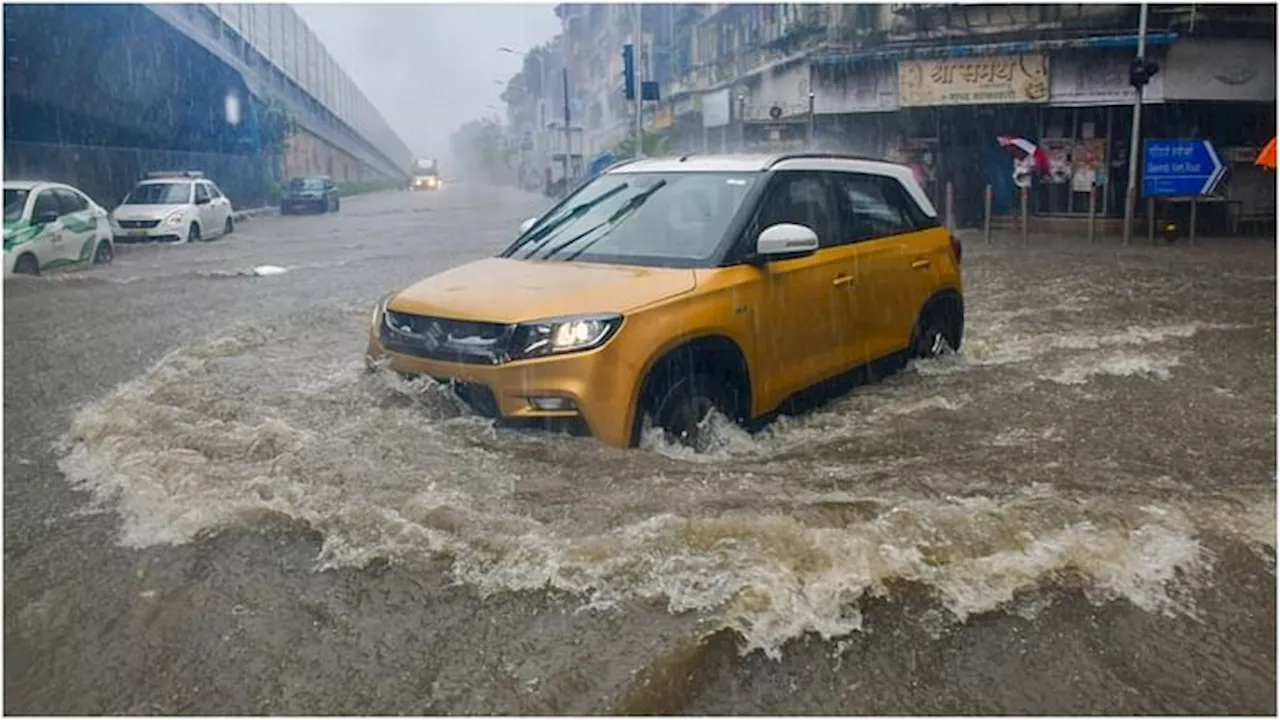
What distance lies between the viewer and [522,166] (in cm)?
7788

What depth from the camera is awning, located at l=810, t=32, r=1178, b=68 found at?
65.6 feet

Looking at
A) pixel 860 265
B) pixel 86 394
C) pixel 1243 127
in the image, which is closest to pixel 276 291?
pixel 86 394

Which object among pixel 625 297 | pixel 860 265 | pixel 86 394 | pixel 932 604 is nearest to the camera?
pixel 932 604

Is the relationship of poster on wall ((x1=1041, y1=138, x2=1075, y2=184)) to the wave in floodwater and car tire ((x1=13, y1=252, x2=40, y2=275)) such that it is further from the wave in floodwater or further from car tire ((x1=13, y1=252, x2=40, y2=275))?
car tire ((x1=13, y1=252, x2=40, y2=275))

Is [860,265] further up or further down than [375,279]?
further up

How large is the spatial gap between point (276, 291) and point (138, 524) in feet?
30.2

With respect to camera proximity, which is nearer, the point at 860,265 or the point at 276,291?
the point at 860,265

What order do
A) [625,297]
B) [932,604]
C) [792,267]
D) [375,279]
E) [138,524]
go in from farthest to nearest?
[375,279] < [792,267] < [625,297] < [138,524] < [932,604]

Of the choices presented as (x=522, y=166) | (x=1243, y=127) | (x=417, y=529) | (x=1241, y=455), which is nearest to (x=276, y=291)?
(x=417, y=529)

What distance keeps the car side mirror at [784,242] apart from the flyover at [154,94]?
18.8m

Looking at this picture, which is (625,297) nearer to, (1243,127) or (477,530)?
(477,530)

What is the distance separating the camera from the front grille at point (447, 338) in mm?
4746

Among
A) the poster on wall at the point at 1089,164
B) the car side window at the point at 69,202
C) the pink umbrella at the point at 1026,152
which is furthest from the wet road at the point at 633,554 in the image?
the poster on wall at the point at 1089,164

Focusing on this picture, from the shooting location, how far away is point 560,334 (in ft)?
15.3
